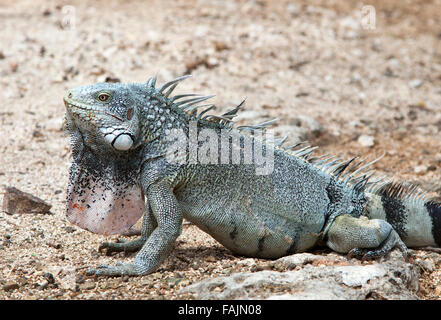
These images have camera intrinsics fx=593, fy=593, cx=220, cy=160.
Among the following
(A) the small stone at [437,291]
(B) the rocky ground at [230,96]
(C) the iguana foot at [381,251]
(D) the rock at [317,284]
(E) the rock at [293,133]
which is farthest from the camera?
(E) the rock at [293,133]

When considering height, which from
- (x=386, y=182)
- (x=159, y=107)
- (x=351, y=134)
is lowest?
(x=351, y=134)

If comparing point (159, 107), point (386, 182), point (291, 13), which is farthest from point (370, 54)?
point (159, 107)

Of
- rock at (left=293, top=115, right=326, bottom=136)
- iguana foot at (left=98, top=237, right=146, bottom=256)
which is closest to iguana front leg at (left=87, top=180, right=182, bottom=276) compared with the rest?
iguana foot at (left=98, top=237, right=146, bottom=256)

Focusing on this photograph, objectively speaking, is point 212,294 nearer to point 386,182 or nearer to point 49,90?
point 386,182

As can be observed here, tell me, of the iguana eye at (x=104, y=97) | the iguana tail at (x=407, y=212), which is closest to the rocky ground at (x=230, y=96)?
the iguana tail at (x=407, y=212)

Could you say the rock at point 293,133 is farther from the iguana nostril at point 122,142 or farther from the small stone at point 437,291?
the iguana nostril at point 122,142
